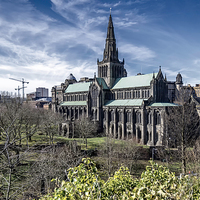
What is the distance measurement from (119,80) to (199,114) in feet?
99.0

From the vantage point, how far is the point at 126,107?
185 ft

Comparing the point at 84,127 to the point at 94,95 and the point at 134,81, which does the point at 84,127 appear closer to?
the point at 94,95

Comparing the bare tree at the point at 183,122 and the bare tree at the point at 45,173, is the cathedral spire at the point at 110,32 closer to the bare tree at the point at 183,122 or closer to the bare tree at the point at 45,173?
the bare tree at the point at 183,122

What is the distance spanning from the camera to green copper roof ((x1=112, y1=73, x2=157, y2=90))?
58062mm

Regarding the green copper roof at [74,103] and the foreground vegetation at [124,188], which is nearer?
the foreground vegetation at [124,188]

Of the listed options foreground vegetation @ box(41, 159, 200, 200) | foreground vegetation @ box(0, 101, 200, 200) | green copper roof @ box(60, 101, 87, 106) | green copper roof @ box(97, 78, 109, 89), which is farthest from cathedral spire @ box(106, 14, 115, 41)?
foreground vegetation @ box(41, 159, 200, 200)

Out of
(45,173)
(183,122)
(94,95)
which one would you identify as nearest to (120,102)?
(94,95)

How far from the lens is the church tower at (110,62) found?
7025 centimetres

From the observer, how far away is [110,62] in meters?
70.2

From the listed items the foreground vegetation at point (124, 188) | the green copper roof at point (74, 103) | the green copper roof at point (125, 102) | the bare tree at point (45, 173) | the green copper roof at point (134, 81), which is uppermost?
the green copper roof at point (134, 81)

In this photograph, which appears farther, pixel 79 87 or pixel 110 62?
pixel 79 87

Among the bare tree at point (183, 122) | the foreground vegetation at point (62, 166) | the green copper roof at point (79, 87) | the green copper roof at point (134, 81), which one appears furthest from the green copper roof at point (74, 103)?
the bare tree at point (183, 122)

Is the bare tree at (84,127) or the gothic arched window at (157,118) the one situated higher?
the gothic arched window at (157,118)

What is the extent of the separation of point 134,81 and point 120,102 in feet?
27.2
